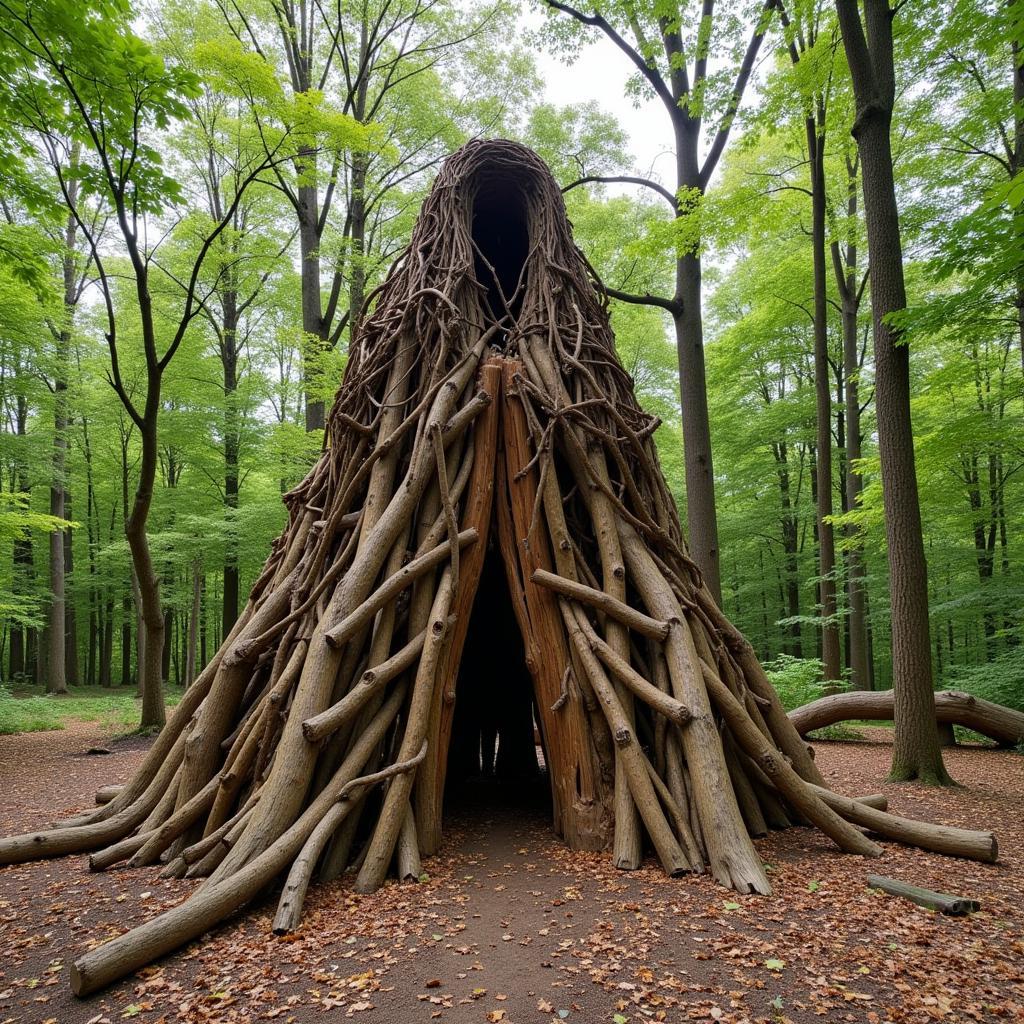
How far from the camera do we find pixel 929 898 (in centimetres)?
320

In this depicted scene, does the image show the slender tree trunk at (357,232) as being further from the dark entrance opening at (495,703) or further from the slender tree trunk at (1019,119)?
the slender tree trunk at (1019,119)

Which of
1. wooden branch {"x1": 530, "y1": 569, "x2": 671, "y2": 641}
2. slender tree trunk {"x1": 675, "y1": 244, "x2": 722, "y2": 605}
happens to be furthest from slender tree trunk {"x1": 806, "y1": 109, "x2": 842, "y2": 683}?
wooden branch {"x1": 530, "y1": 569, "x2": 671, "y2": 641}

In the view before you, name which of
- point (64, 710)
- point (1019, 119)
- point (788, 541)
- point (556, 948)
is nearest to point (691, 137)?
point (1019, 119)

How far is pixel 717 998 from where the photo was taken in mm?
2438

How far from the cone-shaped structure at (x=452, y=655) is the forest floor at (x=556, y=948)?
0.20m

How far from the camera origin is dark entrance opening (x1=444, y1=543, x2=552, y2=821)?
6.20m

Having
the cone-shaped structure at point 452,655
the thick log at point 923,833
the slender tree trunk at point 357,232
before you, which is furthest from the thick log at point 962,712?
the slender tree trunk at point 357,232

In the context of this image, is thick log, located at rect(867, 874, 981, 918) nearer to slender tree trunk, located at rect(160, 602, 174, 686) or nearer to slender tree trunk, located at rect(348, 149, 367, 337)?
slender tree trunk, located at rect(348, 149, 367, 337)

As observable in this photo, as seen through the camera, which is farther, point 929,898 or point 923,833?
point 923,833

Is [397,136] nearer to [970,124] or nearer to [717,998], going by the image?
[970,124]

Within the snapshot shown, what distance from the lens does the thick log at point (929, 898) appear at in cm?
314

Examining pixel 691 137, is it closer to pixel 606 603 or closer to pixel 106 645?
pixel 606 603

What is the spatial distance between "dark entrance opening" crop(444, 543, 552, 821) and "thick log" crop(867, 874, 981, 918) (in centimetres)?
315

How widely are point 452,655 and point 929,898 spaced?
3007 millimetres
